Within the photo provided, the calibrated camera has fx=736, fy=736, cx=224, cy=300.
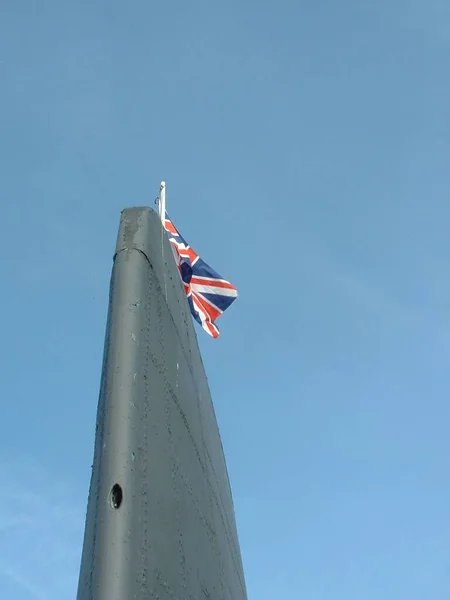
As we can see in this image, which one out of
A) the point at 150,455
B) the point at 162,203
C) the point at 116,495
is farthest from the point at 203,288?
the point at 116,495

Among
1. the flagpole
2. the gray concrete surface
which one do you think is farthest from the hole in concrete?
the flagpole

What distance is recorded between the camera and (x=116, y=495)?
3617 mm

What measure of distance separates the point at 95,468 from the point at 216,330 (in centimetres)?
549

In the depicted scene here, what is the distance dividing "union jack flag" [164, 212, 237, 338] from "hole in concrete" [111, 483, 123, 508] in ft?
18.5

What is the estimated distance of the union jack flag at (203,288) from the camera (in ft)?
30.5

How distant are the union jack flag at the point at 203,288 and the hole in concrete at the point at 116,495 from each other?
565cm

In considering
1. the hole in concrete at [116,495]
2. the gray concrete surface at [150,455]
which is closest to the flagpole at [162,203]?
the gray concrete surface at [150,455]

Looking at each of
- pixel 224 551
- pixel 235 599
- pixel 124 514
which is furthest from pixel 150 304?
pixel 235 599

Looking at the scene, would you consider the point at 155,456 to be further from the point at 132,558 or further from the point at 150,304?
the point at 150,304

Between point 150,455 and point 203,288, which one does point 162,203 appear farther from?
point 150,455

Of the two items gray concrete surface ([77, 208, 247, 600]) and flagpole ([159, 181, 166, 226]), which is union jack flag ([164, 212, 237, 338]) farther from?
gray concrete surface ([77, 208, 247, 600])

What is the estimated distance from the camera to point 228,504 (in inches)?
313

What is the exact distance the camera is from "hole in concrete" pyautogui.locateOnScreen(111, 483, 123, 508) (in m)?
3.58

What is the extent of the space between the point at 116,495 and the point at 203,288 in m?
5.92
